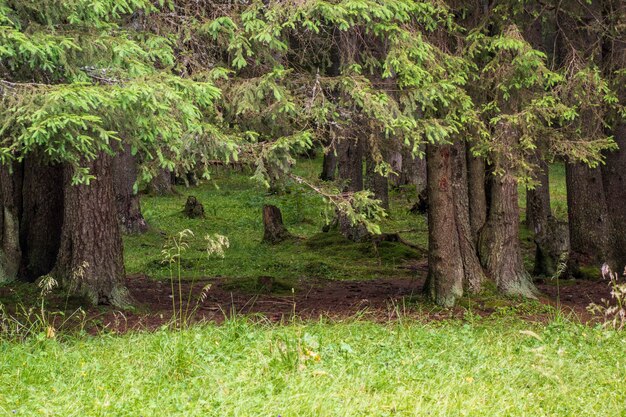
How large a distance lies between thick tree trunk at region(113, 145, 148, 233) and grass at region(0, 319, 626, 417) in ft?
43.4

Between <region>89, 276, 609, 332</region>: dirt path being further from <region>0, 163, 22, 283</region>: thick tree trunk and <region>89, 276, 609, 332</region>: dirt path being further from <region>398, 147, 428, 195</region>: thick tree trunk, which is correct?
<region>398, 147, 428, 195</region>: thick tree trunk

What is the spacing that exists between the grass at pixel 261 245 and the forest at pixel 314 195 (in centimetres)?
13

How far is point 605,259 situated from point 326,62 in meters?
7.28

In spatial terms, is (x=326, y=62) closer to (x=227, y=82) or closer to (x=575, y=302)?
(x=227, y=82)

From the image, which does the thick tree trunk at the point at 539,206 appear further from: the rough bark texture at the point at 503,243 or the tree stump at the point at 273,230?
the rough bark texture at the point at 503,243

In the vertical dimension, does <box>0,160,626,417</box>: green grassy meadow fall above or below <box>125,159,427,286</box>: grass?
below

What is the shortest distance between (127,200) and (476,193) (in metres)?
10.6

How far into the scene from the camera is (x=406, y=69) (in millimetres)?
10250

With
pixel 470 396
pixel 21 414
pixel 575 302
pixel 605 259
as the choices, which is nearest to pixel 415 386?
pixel 470 396

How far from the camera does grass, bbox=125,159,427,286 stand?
17.7m

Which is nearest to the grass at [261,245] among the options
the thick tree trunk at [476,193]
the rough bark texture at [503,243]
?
the thick tree trunk at [476,193]

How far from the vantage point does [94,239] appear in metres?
12.2

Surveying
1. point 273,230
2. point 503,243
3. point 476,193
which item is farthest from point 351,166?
point 503,243

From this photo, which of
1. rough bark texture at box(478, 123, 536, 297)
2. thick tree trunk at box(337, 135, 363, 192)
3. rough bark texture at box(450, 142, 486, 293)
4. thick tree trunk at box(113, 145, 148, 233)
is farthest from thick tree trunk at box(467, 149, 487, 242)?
thick tree trunk at box(113, 145, 148, 233)
